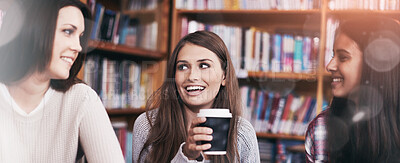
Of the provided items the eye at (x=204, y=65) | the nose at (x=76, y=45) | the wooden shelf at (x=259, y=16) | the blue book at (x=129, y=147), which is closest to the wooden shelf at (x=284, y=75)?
the wooden shelf at (x=259, y=16)

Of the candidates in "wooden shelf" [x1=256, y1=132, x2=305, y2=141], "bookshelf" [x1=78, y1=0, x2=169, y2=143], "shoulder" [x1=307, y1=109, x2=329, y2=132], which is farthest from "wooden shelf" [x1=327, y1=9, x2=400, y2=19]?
"bookshelf" [x1=78, y1=0, x2=169, y2=143]

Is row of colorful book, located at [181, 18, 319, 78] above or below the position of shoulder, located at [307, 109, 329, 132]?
above

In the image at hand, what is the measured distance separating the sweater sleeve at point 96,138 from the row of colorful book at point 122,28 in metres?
0.37

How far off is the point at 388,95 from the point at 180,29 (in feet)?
1.81

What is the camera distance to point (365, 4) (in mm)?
966

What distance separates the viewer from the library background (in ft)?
3.07

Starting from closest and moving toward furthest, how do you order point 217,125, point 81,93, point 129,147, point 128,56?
point 217,125
point 81,93
point 129,147
point 128,56

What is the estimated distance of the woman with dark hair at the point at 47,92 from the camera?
735 mm

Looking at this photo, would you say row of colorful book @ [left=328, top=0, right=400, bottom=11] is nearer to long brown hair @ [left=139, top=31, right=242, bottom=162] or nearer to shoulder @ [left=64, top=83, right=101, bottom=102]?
long brown hair @ [left=139, top=31, right=242, bottom=162]

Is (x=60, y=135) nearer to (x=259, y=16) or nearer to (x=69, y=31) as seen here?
(x=69, y=31)

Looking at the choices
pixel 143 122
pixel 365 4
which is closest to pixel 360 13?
pixel 365 4

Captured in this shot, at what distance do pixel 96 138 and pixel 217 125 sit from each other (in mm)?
264

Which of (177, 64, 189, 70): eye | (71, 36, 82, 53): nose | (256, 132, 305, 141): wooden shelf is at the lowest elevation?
(256, 132, 305, 141): wooden shelf

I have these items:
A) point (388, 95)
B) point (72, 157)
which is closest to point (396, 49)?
point (388, 95)
